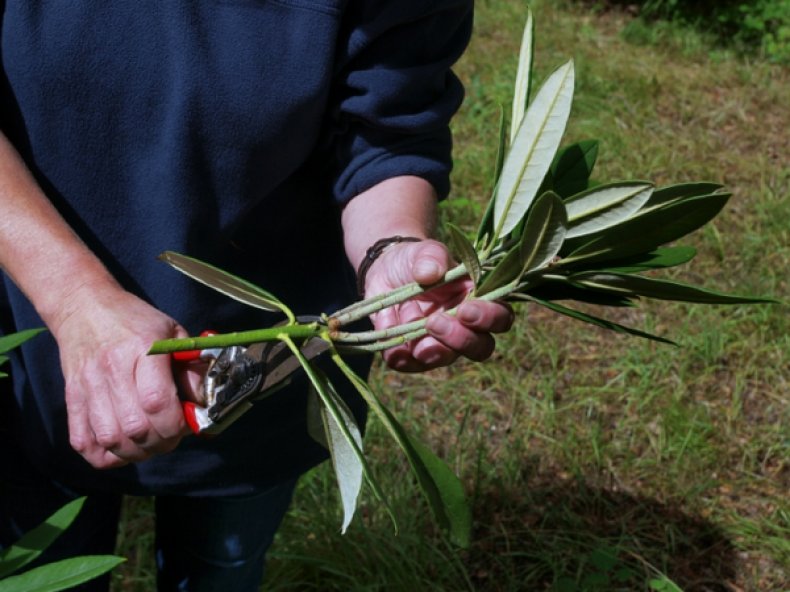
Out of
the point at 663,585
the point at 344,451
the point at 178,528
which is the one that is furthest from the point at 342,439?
the point at 663,585

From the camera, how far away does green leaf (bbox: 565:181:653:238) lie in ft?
2.46

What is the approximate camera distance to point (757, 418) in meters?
2.18

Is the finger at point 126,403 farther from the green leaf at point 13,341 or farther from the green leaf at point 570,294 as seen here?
the green leaf at point 570,294

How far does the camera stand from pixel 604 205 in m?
0.77

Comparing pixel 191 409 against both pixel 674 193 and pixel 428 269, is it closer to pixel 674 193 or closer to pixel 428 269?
pixel 428 269

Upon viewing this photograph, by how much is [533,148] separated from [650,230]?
0.12 m

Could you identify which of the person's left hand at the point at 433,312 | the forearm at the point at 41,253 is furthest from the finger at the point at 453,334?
the forearm at the point at 41,253

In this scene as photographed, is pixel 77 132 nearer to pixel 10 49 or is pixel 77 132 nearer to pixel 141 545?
pixel 10 49

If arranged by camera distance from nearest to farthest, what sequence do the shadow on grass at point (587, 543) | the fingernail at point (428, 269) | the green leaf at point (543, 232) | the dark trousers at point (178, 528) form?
1. the green leaf at point (543, 232)
2. the fingernail at point (428, 269)
3. the dark trousers at point (178, 528)
4. the shadow on grass at point (587, 543)

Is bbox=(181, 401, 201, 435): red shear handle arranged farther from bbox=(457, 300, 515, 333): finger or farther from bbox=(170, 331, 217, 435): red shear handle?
bbox=(457, 300, 515, 333): finger

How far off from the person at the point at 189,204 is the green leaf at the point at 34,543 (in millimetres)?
76

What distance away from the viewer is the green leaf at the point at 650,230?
0.74m

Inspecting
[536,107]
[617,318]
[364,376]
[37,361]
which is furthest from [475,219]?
[536,107]

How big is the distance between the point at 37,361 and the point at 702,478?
55.4 inches
